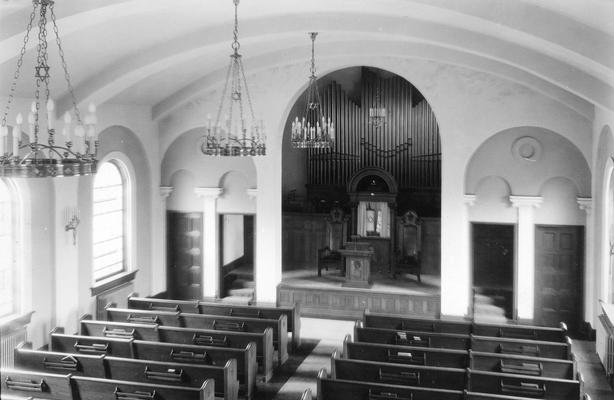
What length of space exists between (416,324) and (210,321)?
10.7ft

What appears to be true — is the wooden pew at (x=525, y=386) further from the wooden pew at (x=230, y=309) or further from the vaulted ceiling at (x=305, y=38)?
the wooden pew at (x=230, y=309)

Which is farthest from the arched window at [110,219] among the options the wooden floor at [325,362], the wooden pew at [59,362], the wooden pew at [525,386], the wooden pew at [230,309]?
the wooden pew at [525,386]

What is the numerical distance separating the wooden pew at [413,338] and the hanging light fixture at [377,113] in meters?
7.09

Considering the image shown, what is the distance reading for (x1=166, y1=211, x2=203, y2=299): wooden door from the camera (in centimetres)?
1505

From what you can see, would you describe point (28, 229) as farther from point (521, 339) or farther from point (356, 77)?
point (356, 77)

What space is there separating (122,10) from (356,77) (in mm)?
9436

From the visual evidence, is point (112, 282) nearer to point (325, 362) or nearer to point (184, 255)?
point (184, 255)

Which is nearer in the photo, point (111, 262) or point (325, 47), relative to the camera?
point (325, 47)

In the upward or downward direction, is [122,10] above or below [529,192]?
above

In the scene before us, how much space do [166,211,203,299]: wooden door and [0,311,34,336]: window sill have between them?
4.73 meters

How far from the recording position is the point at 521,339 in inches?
353

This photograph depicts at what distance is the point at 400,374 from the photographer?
7582mm

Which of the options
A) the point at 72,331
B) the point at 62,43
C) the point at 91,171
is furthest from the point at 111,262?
the point at 91,171

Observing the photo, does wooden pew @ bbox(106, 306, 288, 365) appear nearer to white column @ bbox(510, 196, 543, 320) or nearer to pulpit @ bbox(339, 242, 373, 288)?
pulpit @ bbox(339, 242, 373, 288)
